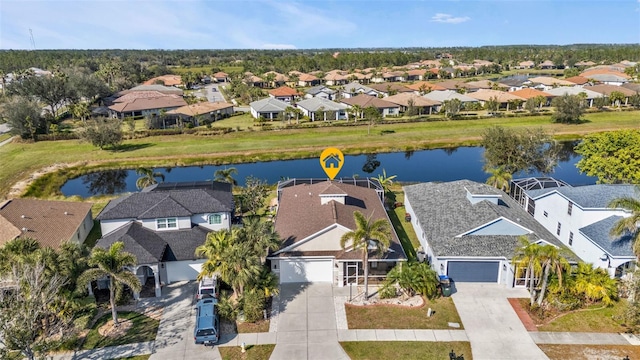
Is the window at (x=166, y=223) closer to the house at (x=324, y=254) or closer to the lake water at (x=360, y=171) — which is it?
the house at (x=324, y=254)

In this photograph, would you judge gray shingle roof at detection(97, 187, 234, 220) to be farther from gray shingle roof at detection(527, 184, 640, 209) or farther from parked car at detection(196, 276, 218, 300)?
gray shingle roof at detection(527, 184, 640, 209)

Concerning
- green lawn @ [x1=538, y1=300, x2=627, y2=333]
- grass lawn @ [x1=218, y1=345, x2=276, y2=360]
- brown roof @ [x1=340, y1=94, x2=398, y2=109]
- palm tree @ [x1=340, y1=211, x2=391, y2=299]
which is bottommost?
grass lawn @ [x1=218, y1=345, x2=276, y2=360]

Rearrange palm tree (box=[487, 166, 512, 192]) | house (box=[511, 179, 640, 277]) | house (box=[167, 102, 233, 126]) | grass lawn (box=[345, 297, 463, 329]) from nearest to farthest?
grass lawn (box=[345, 297, 463, 329]) → house (box=[511, 179, 640, 277]) → palm tree (box=[487, 166, 512, 192]) → house (box=[167, 102, 233, 126])

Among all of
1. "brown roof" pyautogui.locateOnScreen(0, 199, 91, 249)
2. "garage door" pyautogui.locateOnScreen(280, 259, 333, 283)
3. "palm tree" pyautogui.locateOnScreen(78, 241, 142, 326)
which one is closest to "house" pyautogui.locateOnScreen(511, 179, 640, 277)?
"garage door" pyautogui.locateOnScreen(280, 259, 333, 283)

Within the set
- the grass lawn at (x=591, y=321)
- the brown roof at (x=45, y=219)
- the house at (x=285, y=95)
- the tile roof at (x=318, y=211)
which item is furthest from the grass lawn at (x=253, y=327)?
the house at (x=285, y=95)

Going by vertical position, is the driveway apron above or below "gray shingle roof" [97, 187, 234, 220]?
below

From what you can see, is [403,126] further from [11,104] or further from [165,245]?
[11,104]
